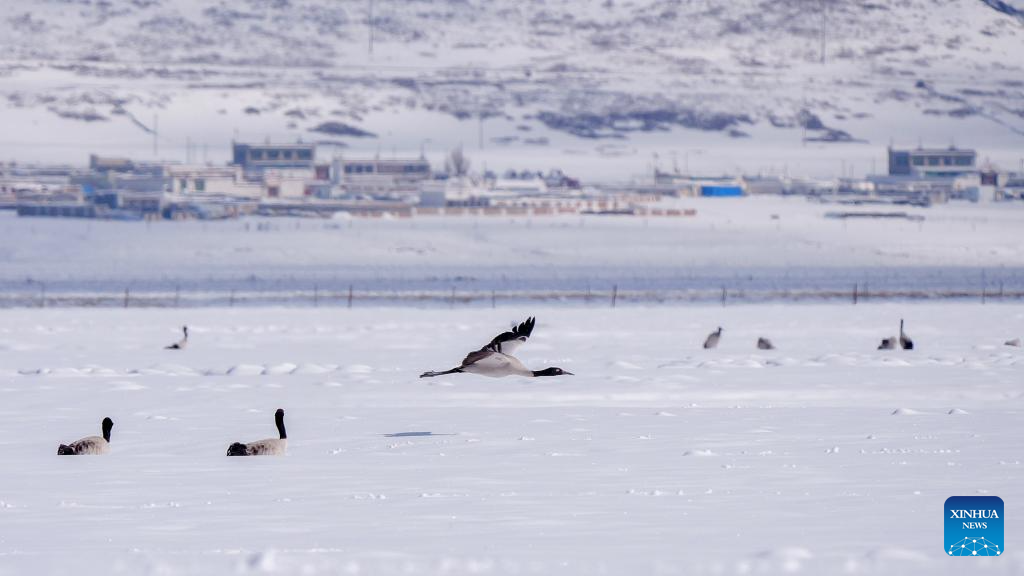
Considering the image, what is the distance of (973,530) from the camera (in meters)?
10.9

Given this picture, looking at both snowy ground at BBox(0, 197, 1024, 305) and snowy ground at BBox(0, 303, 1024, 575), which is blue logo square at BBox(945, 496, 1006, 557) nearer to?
snowy ground at BBox(0, 303, 1024, 575)

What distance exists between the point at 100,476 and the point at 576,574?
582cm

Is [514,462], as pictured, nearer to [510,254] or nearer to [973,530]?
[973,530]

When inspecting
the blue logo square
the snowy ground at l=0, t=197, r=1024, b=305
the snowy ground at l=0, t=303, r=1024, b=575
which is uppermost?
the blue logo square

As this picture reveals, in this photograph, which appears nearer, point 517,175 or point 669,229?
point 669,229

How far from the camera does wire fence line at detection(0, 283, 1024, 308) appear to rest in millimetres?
52094

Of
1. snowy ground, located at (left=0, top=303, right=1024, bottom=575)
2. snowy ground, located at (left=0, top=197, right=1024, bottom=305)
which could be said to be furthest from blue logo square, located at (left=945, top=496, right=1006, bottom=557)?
snowy ground, located at (left=0, top=197, right=1024, bottom=305)

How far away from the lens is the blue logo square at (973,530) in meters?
10.8

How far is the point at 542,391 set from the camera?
77.9 ft

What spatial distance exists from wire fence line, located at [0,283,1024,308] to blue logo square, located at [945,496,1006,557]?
128 feet

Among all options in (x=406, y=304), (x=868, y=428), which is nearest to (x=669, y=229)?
(x=406, y=304)

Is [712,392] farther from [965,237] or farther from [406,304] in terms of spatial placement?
[965,237]

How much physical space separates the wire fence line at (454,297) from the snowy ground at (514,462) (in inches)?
754

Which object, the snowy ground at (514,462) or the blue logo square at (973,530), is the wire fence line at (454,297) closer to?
the snowy ground at (514,462)
